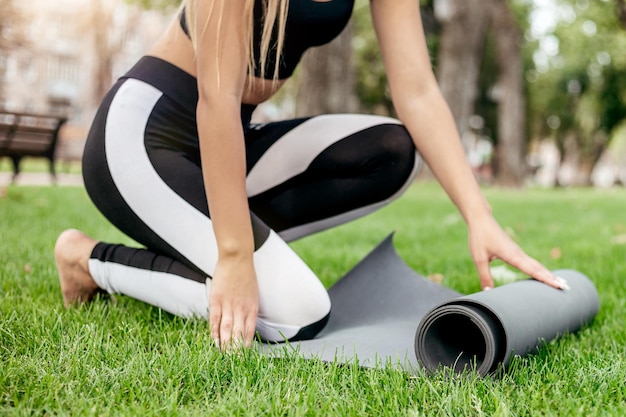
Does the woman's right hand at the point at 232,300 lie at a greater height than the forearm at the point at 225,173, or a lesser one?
lesser

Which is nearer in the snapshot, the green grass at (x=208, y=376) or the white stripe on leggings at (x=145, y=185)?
the green grass at (x=208, y=376)

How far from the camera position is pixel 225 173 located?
1.91 m

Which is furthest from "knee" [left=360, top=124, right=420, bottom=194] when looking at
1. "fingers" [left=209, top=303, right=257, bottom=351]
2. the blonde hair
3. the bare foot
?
the bare foot

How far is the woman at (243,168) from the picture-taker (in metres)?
1.92

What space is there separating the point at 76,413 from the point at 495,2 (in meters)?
17.2

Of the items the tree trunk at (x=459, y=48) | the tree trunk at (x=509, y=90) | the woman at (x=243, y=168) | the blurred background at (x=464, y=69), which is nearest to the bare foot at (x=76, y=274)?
the woman at (x=243, y=168)

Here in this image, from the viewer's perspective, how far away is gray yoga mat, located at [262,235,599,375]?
1.77 metres

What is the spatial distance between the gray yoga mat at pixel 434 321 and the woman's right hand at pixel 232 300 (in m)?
0.11

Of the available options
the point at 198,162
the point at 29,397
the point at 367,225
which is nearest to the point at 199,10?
the point at 198,162

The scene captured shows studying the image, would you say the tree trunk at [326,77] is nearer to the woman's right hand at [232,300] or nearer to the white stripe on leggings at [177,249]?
the white stripe on leggings at [177,249]

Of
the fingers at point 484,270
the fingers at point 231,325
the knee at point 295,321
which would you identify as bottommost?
the knee at point 295,321

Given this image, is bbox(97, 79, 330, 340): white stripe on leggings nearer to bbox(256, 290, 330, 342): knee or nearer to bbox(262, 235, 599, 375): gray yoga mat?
bbox(256, 290, 330, 342): knee

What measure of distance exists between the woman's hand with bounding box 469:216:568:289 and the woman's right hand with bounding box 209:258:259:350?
72 cm

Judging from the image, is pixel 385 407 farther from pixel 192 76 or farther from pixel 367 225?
pixel 367 225
